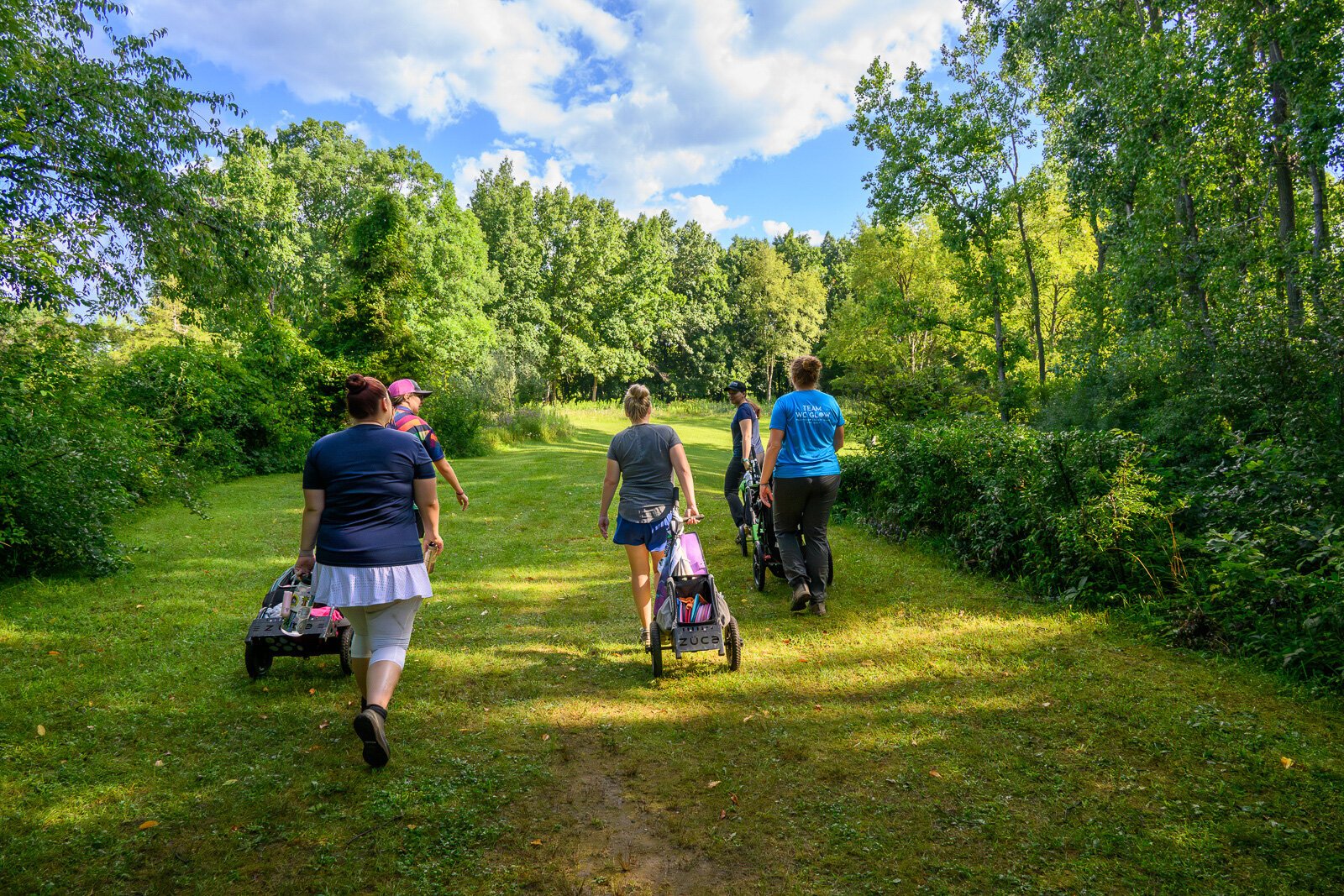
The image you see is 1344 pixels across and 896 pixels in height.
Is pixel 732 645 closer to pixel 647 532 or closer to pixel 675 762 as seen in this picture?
pixel 647 532

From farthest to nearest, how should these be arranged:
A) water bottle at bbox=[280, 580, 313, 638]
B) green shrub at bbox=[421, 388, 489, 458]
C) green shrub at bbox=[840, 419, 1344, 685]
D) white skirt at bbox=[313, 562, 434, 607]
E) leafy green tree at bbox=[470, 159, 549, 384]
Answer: leafy green tree at bbox=[470, 159, 549, 384], green shrub at bbox=[421, 388, 489, 458], water bottle at bbox=[280, 580, 313, 638], green shrub at bbox=[840, 419, 1344, 685], white skirt at bbox=[313, 562, 434, 607]

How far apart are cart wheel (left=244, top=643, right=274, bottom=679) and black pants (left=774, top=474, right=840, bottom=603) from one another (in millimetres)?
3953

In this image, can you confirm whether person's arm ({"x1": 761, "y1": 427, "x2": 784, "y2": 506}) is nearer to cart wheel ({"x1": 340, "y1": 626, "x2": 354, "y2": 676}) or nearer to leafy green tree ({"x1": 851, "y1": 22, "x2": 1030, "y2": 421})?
cart wheel ({"x1": 340, "y1": 626, "x2": 354, "y2": 676})

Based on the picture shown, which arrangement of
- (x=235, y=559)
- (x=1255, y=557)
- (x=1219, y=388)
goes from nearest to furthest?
(x=1255, y=557) < (x=1219, y=388) < (x=235, y=559)

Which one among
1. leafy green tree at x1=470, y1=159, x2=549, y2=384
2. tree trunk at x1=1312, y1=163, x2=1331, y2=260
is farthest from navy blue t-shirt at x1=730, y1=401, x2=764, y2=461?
leafy green tree at x1=470, y1=159, x2=549, y2=384

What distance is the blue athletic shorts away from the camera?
4.88 m

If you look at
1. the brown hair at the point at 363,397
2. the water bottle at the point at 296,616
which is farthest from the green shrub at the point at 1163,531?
the water bottle at the point at 296,616

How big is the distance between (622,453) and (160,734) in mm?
3184

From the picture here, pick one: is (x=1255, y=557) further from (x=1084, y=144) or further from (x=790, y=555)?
(x=1084, y=144)

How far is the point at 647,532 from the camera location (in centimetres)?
491

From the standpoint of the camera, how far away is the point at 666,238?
64500 millimetres

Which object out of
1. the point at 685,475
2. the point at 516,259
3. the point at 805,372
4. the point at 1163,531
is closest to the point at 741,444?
the point at 805,372

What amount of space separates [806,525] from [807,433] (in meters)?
0.81

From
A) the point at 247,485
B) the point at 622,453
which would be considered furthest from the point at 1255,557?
the point at 247,485
